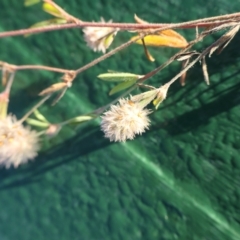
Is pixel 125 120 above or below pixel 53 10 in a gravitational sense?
below

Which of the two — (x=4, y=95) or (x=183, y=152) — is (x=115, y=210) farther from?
(x=4, y=95)

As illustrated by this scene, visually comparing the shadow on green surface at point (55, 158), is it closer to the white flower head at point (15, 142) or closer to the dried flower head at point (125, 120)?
the white flower head at point (15, 142)

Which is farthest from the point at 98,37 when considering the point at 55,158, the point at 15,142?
the point at 55,158

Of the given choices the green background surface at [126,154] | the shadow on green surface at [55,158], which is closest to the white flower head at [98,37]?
the green background surface at [126,154]

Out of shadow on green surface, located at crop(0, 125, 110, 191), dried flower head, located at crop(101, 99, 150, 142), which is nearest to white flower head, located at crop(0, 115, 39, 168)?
shadow on green surface, located at crop(0, 125, 110, 191)

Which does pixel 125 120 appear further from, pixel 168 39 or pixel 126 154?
pixel 126 154

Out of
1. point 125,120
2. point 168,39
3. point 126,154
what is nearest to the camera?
point 125,120
